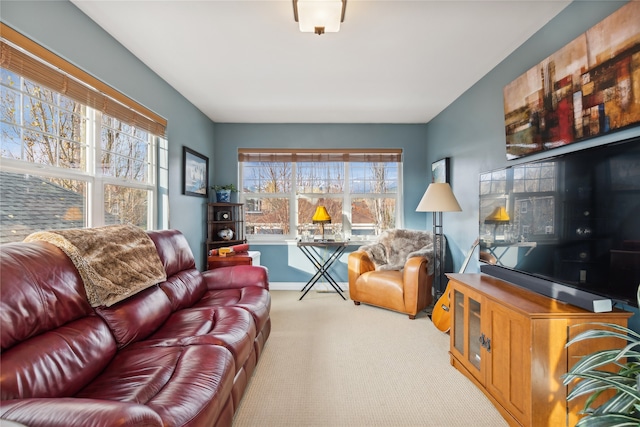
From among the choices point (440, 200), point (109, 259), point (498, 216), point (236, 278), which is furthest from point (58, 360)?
point (440, 200)

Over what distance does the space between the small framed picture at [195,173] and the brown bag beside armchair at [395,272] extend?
2.18 metres

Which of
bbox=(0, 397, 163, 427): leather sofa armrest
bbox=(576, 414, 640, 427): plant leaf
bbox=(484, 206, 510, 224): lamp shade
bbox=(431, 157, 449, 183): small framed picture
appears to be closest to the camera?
bbox=(0, 397, 163, 427): leather sofa armrest

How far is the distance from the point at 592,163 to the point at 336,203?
3292 mm

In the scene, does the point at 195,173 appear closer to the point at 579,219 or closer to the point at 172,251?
the point at 172,251

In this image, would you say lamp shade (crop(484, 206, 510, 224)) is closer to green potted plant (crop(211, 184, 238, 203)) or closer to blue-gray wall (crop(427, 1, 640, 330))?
blue-gray wall (crop(427, 1, 640, 330))

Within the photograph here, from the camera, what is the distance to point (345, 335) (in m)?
2.80

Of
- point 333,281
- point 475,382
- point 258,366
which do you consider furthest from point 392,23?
point 333,281

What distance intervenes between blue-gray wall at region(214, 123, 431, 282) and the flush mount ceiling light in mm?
2538

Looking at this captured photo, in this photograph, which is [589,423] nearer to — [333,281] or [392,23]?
[392,23]

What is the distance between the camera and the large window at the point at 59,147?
158 centimetres

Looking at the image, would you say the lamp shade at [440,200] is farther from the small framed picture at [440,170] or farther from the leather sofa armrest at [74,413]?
the leather sofa armrest at [74,413]

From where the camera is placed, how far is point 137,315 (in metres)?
1.68

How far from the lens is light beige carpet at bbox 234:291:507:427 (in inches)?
67.1


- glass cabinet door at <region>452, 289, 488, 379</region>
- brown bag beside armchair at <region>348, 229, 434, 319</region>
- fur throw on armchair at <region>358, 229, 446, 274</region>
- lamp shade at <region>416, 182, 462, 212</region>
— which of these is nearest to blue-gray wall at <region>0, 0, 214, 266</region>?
brown bag beside armchair at <region>348, 229, 434, 319</region>
